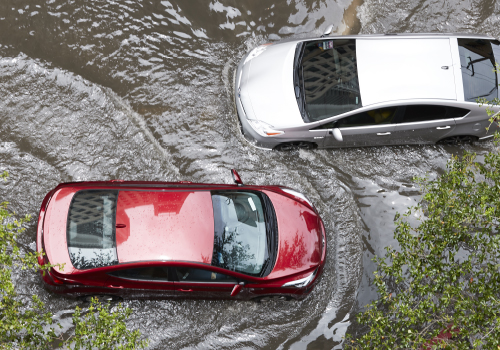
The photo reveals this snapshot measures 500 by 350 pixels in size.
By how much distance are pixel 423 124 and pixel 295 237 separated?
9.96 ft

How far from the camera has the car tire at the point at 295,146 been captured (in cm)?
699

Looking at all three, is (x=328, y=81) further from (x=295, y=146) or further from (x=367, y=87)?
(x=295, y=146)

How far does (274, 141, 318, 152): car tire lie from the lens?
6.99 metres

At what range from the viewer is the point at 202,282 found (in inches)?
213

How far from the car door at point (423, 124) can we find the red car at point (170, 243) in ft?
8.61

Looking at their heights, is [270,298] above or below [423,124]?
below

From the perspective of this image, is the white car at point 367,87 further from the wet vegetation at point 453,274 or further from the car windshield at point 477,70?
the wet vegetation at point 453,274

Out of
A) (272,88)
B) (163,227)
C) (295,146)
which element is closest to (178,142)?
(272,88)

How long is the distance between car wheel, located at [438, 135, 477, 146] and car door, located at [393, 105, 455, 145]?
280 millimetres

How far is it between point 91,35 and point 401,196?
6548 mm

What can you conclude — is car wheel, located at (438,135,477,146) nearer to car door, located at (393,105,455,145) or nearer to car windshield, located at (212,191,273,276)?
car door, located at (393,105,455,145)

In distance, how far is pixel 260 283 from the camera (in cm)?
562

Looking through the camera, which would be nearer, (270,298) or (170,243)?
(170,243)

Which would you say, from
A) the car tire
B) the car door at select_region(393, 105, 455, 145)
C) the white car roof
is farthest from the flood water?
the white car roof
